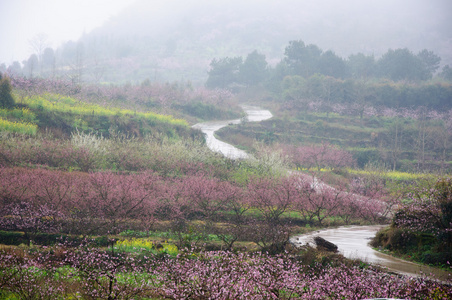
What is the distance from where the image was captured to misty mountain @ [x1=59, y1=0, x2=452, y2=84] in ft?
338

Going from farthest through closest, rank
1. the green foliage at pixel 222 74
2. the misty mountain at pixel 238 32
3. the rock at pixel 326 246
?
the misty mountain at pixel 238 32
the green foliage at pixel 222 74
the rock at pixel 326 246

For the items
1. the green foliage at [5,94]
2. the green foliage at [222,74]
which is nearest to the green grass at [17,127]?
the green foliage at [5,94]

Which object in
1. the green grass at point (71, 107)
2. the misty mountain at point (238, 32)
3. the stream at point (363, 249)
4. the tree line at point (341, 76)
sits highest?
the misty mountain at point (238, 32)

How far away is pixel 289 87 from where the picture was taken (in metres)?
58.7

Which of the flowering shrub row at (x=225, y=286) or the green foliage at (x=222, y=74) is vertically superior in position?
the green foliage at (x=222, y=74)

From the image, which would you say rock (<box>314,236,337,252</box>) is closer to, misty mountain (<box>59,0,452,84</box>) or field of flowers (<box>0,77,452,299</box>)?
field of flowers (<box>0,77,452,299</box>)

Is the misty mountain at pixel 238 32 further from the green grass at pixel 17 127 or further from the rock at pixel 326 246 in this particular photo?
the rock at pixel 326 246

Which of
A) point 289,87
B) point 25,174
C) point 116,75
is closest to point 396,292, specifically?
point 25,174

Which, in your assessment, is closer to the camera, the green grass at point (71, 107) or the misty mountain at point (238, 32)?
the green grass at point (71, 107)

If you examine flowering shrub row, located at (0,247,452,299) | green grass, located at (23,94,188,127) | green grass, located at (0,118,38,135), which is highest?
green grass, located at (23,94,188,127)

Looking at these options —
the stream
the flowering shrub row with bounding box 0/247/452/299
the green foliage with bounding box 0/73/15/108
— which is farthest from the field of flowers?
the green foliage with bounding box 0/73/15/108

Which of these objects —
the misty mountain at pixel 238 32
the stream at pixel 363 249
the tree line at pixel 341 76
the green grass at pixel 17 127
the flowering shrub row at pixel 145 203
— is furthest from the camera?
the misty mountain at pixel 238 32

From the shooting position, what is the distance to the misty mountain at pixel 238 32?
4055 inches

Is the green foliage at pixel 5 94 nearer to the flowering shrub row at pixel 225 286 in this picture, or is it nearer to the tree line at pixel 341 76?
the flowering shrub row at pixel 225 286
